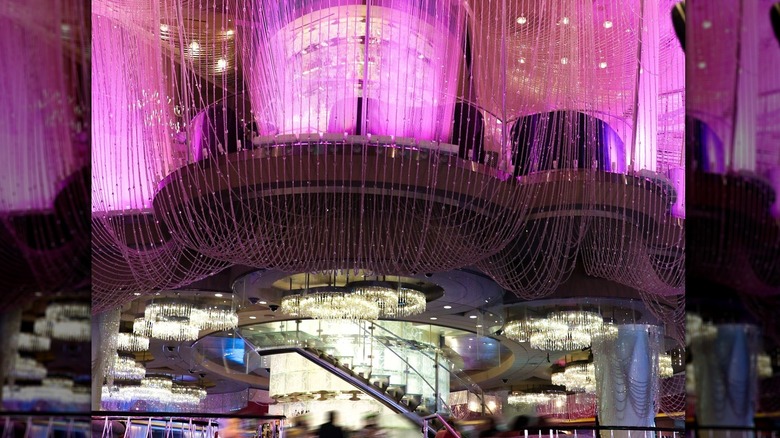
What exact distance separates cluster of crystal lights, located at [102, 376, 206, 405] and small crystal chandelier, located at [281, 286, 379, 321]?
11531 millimetres

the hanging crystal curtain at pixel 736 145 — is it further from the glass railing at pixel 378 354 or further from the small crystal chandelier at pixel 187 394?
the small crystal chandelier at pixel 187 394

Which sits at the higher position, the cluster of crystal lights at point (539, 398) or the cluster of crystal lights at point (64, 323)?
the cluster of crystal lights at point (64, 323)

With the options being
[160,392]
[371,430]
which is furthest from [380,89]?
[160,392]

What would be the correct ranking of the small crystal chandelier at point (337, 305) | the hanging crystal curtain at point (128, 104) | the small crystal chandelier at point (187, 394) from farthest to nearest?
the small crystal chandelier at point (187, 394), the small crystal chandelier at point (337, 305), the hanging crystal curtain at point (128, 104)

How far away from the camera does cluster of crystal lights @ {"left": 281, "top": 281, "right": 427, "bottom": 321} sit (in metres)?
12.9

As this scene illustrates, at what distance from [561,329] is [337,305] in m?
4.13

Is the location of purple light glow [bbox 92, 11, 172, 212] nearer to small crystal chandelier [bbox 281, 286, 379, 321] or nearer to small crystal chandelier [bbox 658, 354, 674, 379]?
small crystal chandelier [bbox 281, 286, 379, 321]

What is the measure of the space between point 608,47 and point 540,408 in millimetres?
19393

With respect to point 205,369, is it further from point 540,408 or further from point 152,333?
point 540,408

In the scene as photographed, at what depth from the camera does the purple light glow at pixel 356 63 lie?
589 cm

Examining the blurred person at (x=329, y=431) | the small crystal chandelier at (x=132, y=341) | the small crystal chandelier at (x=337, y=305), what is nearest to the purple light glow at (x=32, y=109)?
the blurred person at (x=329, y=431)

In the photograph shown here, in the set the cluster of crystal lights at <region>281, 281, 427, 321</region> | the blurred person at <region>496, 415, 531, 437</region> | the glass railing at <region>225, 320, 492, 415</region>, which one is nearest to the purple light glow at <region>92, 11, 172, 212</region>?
the blurred person at <region>496, 415, 531, 437</region>

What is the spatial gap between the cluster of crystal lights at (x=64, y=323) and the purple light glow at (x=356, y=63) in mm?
4356

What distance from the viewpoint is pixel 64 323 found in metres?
1.47
